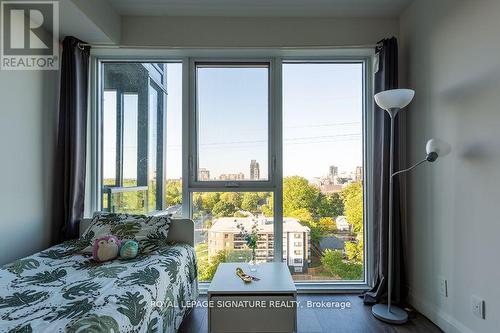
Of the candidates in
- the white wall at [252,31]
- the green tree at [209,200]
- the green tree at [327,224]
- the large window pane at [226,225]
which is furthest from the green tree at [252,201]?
the white wall at [252,31]

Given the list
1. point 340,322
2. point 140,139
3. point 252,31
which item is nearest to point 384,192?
point 340,322

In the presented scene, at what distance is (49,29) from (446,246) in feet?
11.9

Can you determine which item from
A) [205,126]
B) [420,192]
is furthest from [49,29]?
[420,192]

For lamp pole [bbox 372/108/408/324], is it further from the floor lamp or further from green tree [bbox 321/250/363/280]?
green tree [bbox 321/250/363/280]

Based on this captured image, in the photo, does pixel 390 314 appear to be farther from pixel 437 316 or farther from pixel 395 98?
pixel 395 98

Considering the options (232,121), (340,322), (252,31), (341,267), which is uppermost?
(252,31)

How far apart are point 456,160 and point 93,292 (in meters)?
2.38

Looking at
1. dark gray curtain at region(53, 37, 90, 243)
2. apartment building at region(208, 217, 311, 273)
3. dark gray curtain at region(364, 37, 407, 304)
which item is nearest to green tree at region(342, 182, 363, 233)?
dark gray curtain at region(364, 37, 407, 304)

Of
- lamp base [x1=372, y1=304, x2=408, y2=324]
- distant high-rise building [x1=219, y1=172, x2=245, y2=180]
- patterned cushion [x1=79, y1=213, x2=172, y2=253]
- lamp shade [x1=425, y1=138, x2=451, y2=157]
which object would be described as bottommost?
lamp base [x1=372, y1=304, x2=408, y2=324]

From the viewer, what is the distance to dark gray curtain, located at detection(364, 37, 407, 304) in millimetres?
2418

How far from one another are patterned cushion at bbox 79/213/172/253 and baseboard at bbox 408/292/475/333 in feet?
7.12

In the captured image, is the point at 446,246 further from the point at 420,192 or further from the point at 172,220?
the point at 172,220

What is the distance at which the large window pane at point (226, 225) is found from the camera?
9.25ft

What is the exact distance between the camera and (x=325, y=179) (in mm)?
2830
